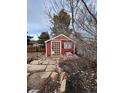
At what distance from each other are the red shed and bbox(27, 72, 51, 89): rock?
15 cm

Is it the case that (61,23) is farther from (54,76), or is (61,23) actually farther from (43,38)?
(54,76)

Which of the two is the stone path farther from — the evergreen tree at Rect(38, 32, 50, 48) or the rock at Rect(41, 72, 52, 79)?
the evergreen tree at Rect(38, 32, 50, 48)

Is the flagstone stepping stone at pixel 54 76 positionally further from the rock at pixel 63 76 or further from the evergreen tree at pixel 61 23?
the evergreen tree at pixel 61 23

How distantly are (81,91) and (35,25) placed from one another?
0.58 meters

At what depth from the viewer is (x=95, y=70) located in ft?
5.45

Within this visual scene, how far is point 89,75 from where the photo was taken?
166cm

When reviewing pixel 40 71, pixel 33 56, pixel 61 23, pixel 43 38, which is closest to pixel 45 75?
pixel 40 71

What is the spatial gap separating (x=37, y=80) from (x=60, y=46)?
292 millimetres

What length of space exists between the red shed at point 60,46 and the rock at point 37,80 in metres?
0.15
